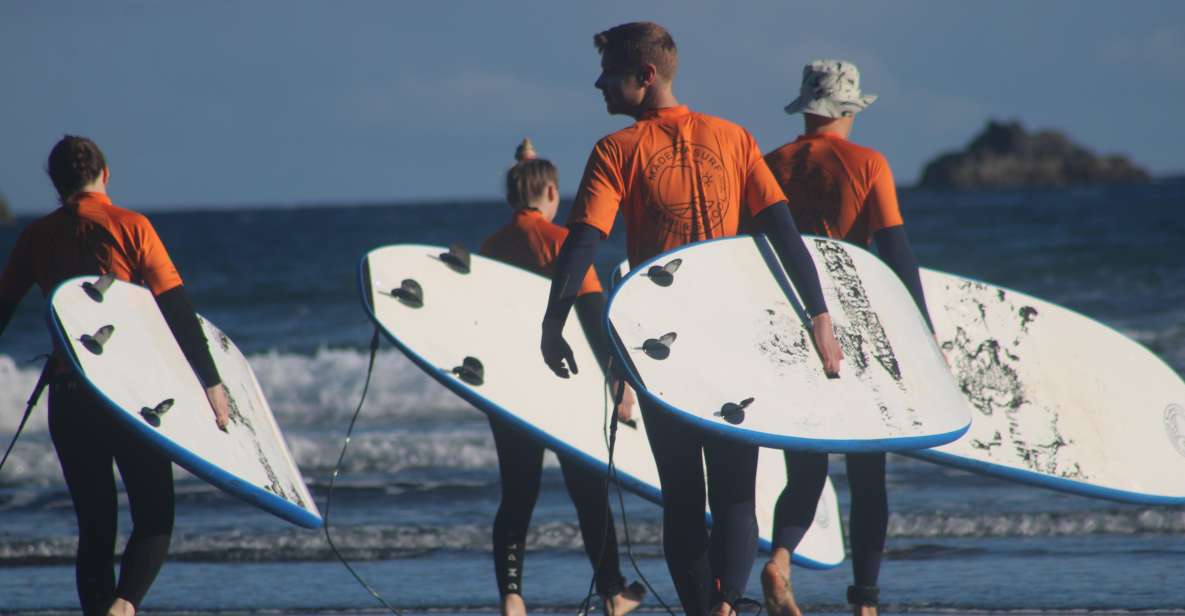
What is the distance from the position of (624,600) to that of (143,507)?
144cm

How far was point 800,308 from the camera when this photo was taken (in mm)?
3186

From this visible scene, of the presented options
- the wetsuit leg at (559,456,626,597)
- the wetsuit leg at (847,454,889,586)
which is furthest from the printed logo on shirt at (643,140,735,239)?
the wetsuit leg at (559,456,626,597)

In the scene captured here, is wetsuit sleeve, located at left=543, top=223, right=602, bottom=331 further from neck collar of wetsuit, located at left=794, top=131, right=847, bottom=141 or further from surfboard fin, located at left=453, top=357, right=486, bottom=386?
surfboard fin, located at left=453, top=357, right=486, bottom=386

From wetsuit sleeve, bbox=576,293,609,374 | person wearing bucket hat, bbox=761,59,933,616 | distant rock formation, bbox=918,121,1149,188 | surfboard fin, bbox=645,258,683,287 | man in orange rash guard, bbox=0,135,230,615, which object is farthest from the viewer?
distant rock formation, bbox=918,121,1149,188

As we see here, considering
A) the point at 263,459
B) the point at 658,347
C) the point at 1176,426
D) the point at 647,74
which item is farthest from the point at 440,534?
the point at 647,74

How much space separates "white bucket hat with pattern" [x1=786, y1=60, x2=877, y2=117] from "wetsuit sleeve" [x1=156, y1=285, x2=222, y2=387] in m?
1.72

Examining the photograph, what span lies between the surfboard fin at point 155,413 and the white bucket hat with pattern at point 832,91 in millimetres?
1879

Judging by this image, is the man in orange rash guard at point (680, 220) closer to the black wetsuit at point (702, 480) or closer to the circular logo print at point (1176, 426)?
the black wetsuit at point (702, 480)

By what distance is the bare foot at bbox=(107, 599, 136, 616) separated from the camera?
134 inches

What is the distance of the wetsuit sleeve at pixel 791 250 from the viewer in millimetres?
3072

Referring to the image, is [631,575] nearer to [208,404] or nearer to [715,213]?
[208,404]

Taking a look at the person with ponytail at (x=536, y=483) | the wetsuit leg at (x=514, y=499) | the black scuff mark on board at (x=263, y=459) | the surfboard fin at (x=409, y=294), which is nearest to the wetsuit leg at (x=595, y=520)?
the person with ponytail at (x=536, y=483)

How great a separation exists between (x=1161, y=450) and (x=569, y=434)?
6.68ft

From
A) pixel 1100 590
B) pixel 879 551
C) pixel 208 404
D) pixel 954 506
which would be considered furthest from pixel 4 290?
pixel 954 506
